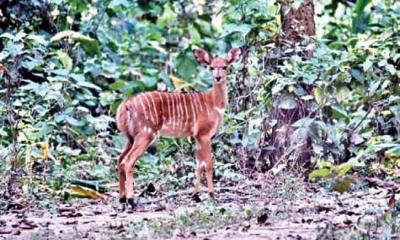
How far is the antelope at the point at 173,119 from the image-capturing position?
24.9ft

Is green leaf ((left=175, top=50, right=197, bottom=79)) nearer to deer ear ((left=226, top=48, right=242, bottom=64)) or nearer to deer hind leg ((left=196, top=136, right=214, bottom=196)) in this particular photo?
deer ear ((left=226, top=48, right=242, bottom=64))

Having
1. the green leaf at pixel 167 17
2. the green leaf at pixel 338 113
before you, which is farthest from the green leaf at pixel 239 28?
the green leaf at pixel 167 17

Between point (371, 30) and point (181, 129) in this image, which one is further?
point (371, 30)

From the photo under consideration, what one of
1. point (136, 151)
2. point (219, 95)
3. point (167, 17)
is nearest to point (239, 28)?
point (219, 95)

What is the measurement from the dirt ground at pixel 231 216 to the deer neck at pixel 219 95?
2.46ft

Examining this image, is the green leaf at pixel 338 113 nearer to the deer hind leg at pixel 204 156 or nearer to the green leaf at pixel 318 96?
the green leaf at pixel 318 96

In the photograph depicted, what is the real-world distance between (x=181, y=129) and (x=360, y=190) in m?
1.63

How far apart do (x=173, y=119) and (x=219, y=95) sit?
1.90 ft

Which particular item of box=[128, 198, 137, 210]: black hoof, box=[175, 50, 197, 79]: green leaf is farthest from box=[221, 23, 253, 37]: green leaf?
box=[175, 50, 197, 79]: green leaf

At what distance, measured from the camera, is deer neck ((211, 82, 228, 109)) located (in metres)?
8.24

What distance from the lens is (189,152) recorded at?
30.7 ft

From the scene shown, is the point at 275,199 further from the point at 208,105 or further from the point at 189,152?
the point at 189,152

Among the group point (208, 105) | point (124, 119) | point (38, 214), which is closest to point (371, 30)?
point (208, 105)

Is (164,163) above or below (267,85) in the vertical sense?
below
